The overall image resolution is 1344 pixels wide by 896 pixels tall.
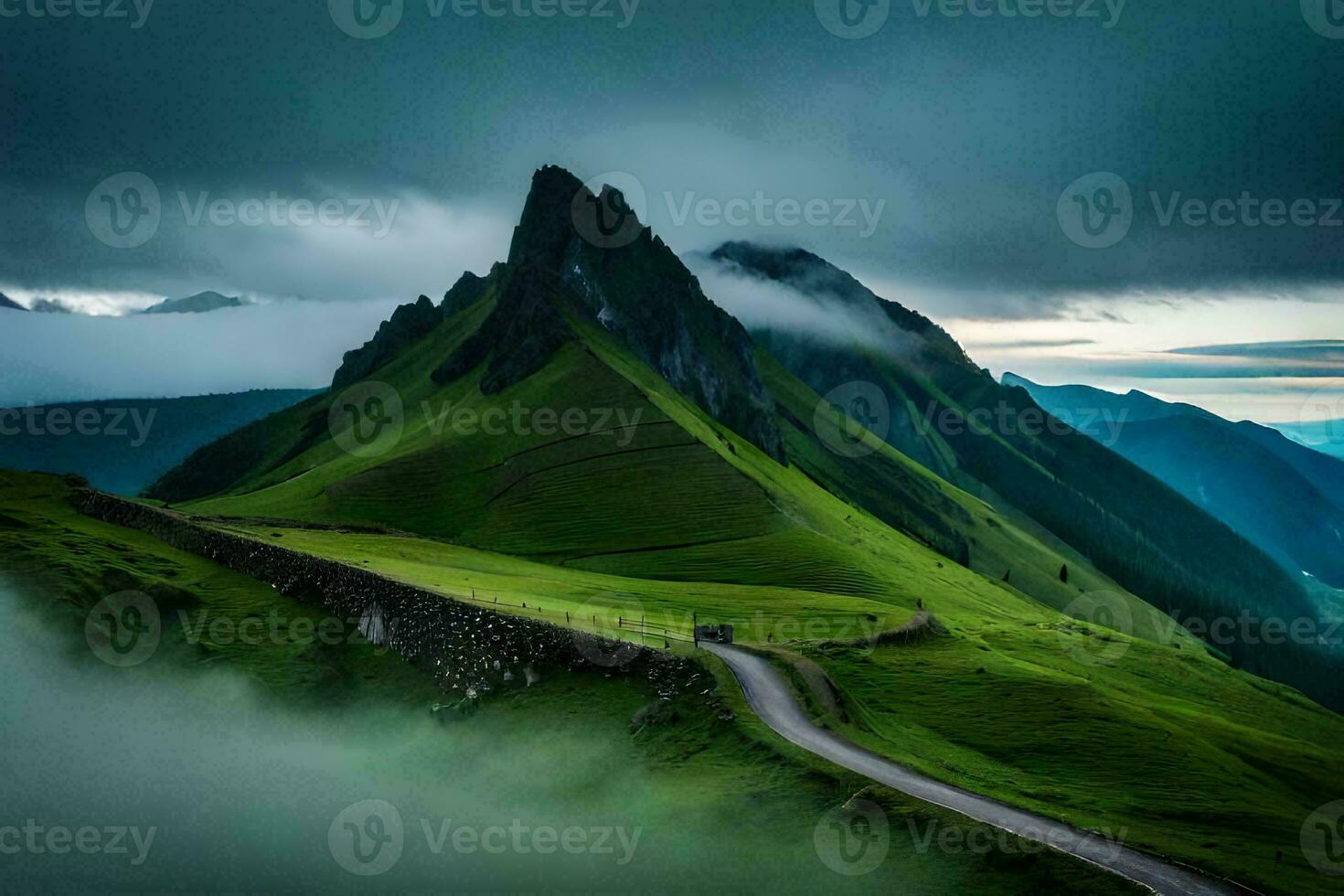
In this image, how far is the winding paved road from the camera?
3875 centimetres

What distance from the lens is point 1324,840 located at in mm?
50750

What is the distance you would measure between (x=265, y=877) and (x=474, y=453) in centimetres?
14057

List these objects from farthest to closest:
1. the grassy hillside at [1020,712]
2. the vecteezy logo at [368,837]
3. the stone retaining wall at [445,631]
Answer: the stone retaining wall at [445,631] < the grassy hillside at [1020,712] < the vecteezy logo at [368,837]

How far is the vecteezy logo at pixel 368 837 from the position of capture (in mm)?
45281

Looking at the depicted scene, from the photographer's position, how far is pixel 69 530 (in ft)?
266

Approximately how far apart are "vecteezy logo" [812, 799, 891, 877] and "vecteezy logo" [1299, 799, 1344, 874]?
1944 centimetres

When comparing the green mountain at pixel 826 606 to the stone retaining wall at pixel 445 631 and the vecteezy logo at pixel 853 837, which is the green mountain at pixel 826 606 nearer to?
the stone retaining wall at pixel 445 631

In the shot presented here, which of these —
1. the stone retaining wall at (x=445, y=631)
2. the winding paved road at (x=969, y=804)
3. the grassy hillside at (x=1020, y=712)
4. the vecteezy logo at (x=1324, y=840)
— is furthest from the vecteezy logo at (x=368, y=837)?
the vecteezy logo at (x=1324, y=840)

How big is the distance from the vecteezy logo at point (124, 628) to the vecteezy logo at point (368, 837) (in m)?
25.1

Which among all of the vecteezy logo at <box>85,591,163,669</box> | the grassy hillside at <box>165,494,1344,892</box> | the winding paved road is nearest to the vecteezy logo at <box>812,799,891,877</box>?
the winding paved road

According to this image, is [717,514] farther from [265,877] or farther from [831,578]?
[265,877]

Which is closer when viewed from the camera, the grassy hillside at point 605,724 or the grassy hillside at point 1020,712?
the grassy hillside at point 605,724

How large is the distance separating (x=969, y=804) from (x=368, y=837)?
26787 millimetres

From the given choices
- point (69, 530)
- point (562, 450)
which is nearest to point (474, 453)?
point (562, 450)
